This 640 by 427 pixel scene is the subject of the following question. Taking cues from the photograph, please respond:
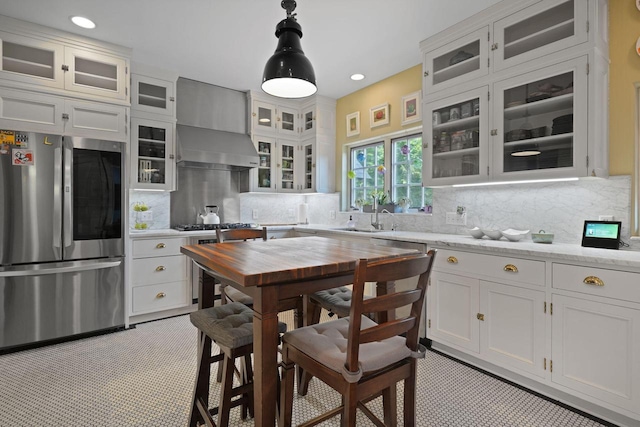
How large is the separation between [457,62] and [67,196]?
3667 millimetres

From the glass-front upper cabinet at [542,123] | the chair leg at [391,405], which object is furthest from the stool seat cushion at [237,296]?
the glass-front upper cabinet at [542,123]

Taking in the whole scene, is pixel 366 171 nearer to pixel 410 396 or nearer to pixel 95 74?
pixel 95 74

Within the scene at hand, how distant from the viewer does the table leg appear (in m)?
1.25

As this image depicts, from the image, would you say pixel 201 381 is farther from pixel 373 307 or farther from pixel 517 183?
pixel 517 183

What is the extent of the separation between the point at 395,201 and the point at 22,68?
12.7ft

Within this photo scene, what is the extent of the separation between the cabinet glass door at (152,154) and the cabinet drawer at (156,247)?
0.68m

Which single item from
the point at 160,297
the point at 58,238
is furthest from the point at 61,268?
the point at 160,297

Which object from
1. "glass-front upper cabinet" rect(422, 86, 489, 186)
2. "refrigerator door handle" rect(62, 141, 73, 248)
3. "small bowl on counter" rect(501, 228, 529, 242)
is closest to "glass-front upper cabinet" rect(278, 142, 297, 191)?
"glass-front upper cabinet" rect(422, 86, 489, 186)

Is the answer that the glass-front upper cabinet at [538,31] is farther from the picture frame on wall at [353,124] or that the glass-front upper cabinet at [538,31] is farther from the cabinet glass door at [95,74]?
the cabinet glass door at [95,74]

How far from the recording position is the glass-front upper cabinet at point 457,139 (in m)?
2.73

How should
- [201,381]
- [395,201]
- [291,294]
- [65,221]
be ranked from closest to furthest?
[291,294]
[201,381]
[65,221]
[395,201]

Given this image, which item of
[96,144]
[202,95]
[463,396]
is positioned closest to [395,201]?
[463,396]

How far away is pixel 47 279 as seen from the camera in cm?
284

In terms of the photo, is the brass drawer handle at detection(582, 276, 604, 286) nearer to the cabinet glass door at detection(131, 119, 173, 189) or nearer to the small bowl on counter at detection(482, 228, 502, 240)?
the small bowl on counter at detection(482, 228, 502, 240)
